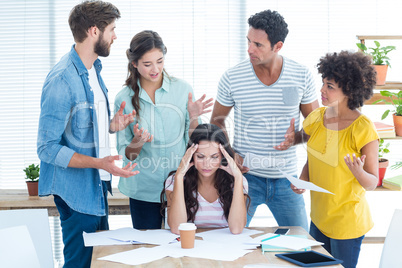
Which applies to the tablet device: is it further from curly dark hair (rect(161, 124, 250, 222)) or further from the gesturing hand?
the gesturing hand

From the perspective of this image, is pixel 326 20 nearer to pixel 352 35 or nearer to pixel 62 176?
pixel 352 35

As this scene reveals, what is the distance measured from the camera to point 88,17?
2146 mm

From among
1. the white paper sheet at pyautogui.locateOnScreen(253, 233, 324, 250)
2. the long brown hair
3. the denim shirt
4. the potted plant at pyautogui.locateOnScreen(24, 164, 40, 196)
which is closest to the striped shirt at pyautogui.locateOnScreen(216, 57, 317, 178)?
the long brown hair

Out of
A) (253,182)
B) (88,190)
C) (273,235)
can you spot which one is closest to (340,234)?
(273,235)

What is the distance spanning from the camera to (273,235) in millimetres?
2006

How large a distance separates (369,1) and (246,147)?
2001 millimetres

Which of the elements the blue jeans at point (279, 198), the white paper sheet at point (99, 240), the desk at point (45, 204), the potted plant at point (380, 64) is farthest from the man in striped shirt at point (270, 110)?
the desk at point (45, 204)

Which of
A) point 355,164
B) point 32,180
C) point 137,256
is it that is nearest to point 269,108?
point 355,164

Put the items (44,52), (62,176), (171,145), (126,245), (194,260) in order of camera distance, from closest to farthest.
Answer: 1. (194,260)
2. (126,245)
3. (62,176)
4. (171,145)
5. (44,52)

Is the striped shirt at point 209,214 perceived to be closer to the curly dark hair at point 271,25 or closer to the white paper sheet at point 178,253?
the white paper sheet at point 178,253

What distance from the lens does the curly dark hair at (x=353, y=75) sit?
2.22m

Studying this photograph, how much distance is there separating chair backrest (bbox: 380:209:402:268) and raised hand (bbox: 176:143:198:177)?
97cm

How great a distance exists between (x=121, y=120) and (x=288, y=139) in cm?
88

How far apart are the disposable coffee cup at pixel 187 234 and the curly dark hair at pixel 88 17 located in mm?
1020
